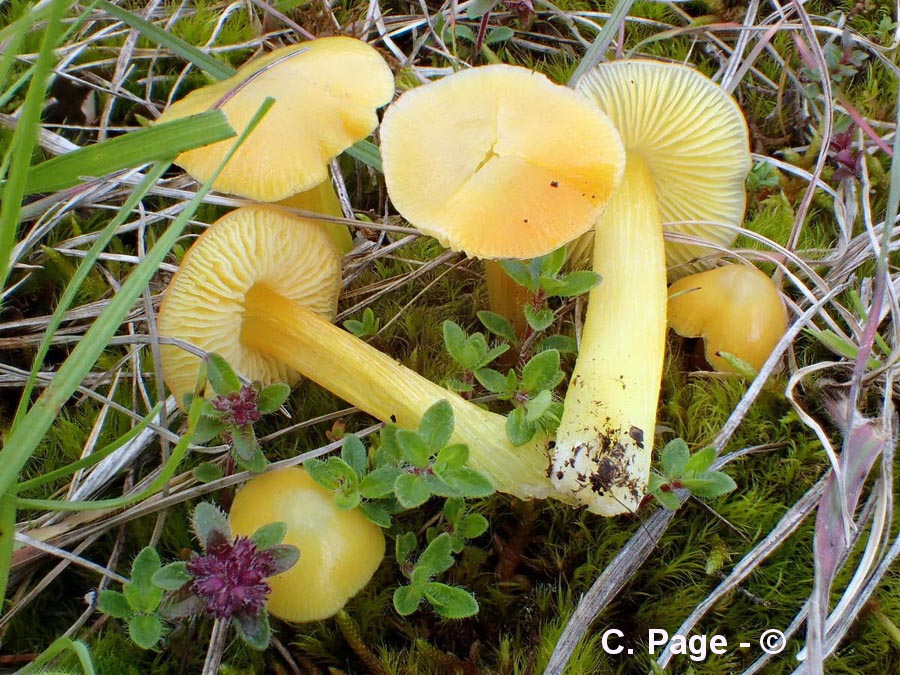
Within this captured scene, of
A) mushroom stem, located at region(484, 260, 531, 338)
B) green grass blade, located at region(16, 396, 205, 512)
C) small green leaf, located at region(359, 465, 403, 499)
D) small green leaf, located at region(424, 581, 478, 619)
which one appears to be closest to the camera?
green grass blade, located at region(16, 396, 205, 512)

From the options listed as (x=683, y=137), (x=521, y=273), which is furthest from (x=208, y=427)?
(x=683, y=137)

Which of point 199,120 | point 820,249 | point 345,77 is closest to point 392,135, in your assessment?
point 345,77

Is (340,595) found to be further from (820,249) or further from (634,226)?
(820,249)

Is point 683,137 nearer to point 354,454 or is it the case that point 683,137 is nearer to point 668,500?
point 668,500

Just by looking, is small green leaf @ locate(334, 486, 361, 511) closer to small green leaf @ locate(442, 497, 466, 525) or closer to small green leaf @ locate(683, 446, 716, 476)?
small green leaf @ locate(442, 497, 466, 525)

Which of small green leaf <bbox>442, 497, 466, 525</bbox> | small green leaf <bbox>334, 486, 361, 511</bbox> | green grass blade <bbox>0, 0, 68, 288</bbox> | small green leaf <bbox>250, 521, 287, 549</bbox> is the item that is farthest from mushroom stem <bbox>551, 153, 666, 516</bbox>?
green grass blade <bbox>0, 0, 68, 288</bbox>

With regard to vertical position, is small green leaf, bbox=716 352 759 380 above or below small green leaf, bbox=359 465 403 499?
above

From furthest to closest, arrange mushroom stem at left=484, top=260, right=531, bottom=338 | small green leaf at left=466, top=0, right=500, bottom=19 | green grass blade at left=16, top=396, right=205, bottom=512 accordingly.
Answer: small green leaf at left=466, top=0, right=500, bottom=19 < mushroom stem at left=484, top=260, right=531, bottom=338 < green grass blade at left=16, top=396, right=205, bottom=512

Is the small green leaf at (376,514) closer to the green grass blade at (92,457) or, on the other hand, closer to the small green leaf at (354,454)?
the small green leaf at (354,454)
